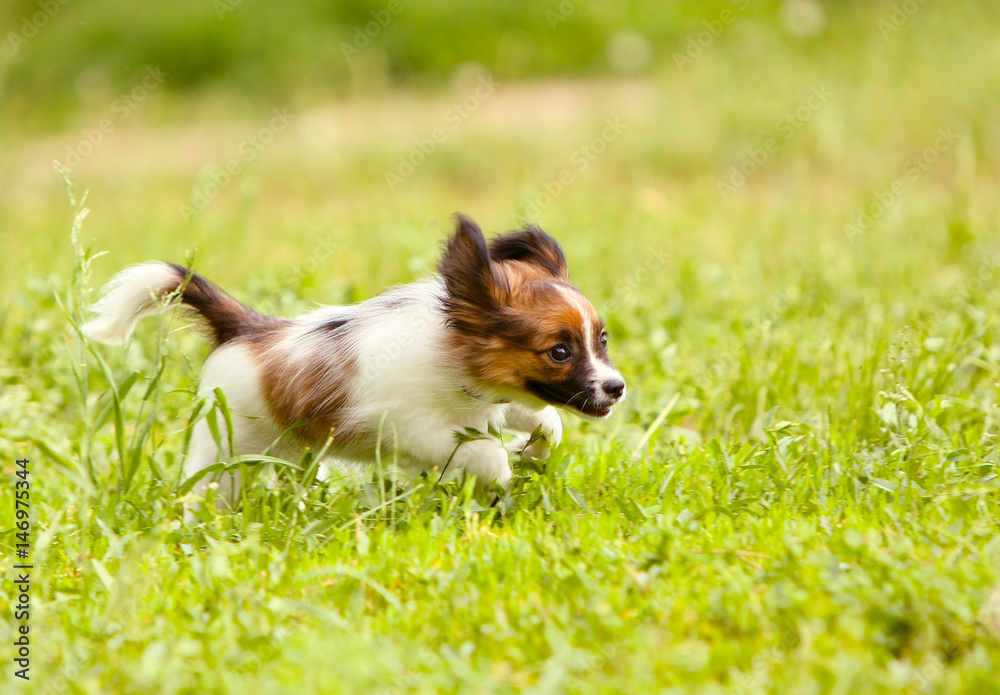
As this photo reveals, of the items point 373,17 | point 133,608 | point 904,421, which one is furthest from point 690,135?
point 133,608

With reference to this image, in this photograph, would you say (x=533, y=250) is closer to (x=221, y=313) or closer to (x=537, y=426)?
(x=537, y=426)

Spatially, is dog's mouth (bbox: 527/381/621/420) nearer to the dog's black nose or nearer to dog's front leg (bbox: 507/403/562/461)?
the dog's black nose

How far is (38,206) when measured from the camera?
1001cm

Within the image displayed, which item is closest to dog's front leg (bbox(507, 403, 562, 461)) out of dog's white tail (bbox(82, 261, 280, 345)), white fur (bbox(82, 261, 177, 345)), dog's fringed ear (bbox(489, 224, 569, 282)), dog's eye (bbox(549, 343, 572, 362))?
dog's eye (bbox(549, 343, 572, 362))

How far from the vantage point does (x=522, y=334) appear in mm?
3326

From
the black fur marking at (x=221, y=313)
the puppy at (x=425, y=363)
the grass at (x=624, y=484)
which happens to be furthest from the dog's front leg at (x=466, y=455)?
the black fur marking at (x=221, y=313)

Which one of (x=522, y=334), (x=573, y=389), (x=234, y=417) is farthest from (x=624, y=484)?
(x=234, y=417)

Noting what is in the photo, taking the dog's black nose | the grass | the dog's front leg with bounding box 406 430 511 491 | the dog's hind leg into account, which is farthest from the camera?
the dog's hind leg

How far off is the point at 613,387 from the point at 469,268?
0.60m

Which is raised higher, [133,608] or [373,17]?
[373,17]

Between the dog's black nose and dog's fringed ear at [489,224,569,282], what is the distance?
0.55 metres

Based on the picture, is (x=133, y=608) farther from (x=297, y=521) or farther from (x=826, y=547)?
(x=826, y=547)

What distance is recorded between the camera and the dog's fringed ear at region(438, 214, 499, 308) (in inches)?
130

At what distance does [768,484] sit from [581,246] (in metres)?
3.98
